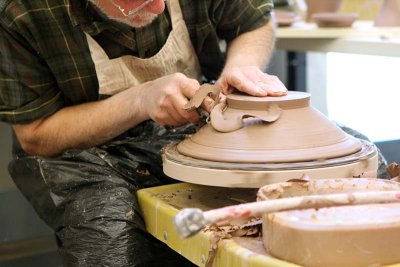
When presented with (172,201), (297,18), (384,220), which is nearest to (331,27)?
(297,18)

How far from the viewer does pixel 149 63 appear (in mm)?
1910

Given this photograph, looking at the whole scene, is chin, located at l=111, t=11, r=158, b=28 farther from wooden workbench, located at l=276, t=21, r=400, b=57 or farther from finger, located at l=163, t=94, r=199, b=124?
wooden workbench, located at l=276, t=21, r=400, b=57

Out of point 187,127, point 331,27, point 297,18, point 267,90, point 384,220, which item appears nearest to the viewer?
point 384,220

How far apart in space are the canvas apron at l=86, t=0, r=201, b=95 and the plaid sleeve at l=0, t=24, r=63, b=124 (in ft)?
0.53

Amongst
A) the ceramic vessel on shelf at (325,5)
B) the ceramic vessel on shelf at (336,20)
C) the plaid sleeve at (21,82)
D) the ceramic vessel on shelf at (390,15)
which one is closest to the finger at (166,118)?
the plaid sleeve at (21,82)

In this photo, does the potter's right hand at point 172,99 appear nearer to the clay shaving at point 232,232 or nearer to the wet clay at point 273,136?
the wet clay at point 273,136

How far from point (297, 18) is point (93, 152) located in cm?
227

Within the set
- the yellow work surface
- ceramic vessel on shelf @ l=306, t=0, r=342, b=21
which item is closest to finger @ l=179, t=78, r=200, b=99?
the yellow work surface

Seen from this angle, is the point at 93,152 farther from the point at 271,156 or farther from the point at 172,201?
the point at 271,156

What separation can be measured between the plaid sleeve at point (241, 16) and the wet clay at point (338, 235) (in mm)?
1159

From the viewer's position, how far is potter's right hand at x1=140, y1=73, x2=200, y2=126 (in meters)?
1.54

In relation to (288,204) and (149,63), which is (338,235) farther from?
(149,63)

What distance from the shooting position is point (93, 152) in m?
1.75

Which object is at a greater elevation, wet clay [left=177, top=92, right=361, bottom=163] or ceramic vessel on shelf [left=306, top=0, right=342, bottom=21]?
wet clay [left=177, top=92, right=361, bottom=163]
